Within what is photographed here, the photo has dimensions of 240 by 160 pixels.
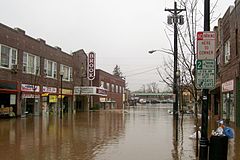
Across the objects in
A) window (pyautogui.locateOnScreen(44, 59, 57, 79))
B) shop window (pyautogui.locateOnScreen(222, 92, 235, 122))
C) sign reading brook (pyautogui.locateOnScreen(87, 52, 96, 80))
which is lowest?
shop window (pyautogui.locateOnScreen(222, 92, 235, 122))

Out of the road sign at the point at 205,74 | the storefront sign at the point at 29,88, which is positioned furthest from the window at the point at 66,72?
the road sign at the point at 205,74

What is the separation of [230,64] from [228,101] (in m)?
3.46

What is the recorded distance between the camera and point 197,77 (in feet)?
29.8

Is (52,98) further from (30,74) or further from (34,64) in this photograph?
(30,74)

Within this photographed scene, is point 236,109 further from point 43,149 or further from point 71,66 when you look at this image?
point 71,66

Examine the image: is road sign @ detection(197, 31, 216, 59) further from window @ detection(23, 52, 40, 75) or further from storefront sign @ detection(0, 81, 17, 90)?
window @ detection(23, 52, 40, 75)

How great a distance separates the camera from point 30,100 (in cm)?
3959

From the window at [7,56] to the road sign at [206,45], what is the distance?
27414 mm

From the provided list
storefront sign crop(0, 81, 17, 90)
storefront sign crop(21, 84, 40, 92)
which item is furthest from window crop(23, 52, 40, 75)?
storefront sign crop(0, 81, 17, 90)

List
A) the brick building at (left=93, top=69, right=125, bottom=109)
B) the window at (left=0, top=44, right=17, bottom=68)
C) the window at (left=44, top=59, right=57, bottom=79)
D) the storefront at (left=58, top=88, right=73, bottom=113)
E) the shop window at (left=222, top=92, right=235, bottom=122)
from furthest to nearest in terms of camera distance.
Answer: the brick building at (left=93, top=69, right=125, bottom=109), the storefront at (left=58, top=88, right=73, bottom=113), the window at (left=44, top=59, right=57, bottom=79), the window at (left=0, top=44, right=17, bottom=68), the shop window at (left=222, top=92, right=235, bottom=122)

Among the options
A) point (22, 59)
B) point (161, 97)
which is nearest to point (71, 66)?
point (22, 59)

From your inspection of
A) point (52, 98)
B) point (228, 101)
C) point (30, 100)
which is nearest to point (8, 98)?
point (30, 100)

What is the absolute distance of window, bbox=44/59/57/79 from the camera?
44.3m

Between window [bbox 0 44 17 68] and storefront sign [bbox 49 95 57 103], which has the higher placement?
window [bbox 0 44 17 68]
